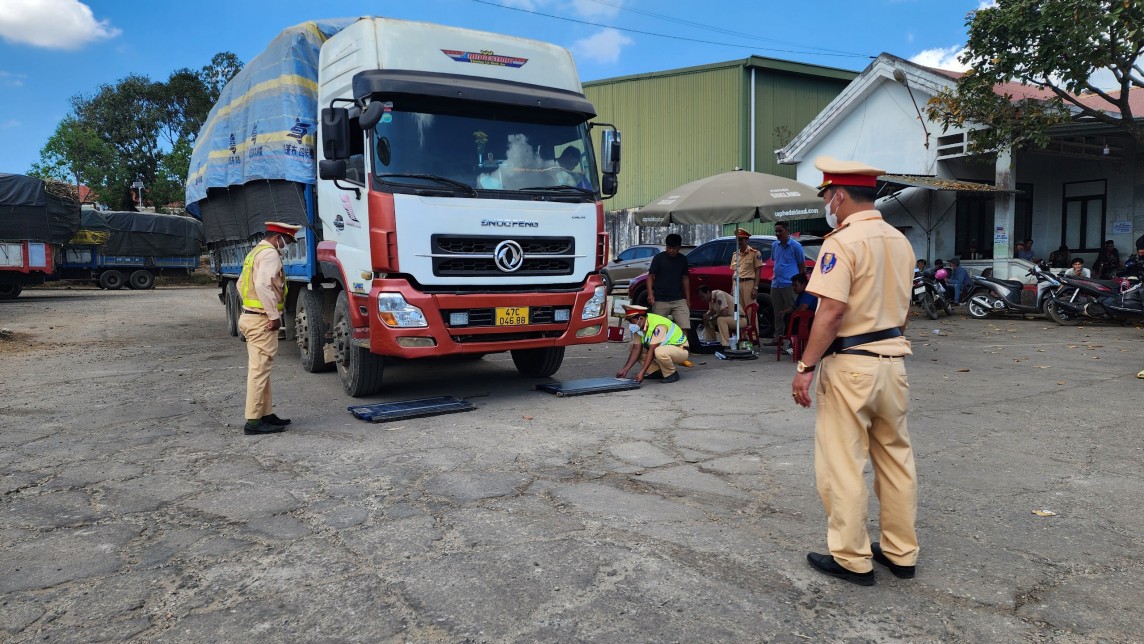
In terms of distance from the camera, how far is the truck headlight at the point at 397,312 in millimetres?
6680

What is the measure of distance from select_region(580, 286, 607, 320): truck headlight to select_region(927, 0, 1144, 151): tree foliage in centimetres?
909

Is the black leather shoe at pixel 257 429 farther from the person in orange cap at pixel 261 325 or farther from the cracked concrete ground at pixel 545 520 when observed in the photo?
the cracked concrete ground at pixel 545 520

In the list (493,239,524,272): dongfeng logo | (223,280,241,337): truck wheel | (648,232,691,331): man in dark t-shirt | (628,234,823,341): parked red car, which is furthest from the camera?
(223,280,241,337): truck wheel

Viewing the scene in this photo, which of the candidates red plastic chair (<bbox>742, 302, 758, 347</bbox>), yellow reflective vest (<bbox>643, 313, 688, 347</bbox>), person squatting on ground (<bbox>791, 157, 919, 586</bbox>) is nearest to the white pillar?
red plastic chair (<bbox>742, 302, 758, 347</bbox>)

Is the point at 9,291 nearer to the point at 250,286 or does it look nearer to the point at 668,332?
the point at 250,286

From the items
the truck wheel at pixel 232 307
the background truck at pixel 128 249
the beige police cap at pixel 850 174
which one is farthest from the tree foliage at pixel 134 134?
the beige police cap at pixel 850 174

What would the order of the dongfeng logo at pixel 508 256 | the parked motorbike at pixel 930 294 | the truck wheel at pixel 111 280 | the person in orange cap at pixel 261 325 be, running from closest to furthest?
the person in orange cap at pixel 261 325, the dongfeng logo at pixel 508 256, the parked motorbike at pixel 930 294, the truck wheel at pixel 111 280

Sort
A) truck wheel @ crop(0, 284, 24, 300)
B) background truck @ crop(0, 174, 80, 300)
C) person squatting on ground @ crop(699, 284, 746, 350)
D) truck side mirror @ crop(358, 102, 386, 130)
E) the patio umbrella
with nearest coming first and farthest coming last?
truck side mirror @ crop(358, 102, 386, 130) < the patio umbrella < person squatting on ground @ crop(699, 284, 746, 350) < background truck @ crop(0, 174, 80, 300) < truck wheel @ crop(0, 284, 24, 300)

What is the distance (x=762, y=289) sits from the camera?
38.8 feet

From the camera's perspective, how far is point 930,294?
15.9 metres

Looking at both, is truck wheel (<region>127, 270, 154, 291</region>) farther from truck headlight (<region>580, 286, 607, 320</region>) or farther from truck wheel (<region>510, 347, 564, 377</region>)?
truck headlight (<region>580, 286, 607, 320</region>)

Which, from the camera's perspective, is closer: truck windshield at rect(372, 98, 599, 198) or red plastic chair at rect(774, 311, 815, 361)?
truck windshield at rect(372, 98, 599, 198)

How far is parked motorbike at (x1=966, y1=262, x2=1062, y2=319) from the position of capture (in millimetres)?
15156

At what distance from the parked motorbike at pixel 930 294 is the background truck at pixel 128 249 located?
2403cm
